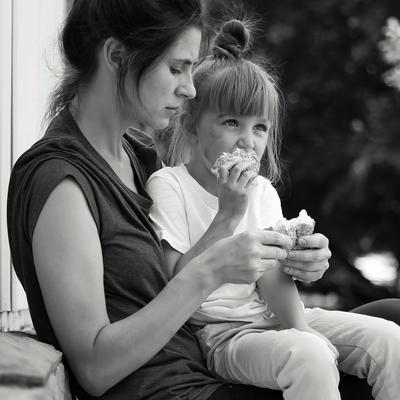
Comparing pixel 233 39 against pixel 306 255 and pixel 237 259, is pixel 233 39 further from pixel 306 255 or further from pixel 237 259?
pixel 237 259

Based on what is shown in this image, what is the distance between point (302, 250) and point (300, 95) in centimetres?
631

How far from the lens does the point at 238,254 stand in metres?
1.75

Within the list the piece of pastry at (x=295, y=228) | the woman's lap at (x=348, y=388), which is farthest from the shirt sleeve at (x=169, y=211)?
the woman's lap at (x=348, y=388)

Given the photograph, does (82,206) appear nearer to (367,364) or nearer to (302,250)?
(302,250)

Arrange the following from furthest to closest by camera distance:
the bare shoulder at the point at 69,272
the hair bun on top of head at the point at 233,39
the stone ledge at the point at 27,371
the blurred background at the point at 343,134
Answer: the blurred background at the point at 343,134
the hair bun on top of head at the point at 233,39
the bare shoulder at the point at 69,272
the stone ledge at the point at 27,371

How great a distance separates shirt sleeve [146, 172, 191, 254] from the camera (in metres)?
2.03

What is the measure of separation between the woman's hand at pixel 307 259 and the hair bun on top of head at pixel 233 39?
64cm

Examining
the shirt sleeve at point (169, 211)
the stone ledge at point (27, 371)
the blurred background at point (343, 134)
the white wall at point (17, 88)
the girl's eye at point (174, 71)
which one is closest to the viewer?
the stone ledge at point (27, 371)

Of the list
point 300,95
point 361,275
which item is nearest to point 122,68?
point 361,275

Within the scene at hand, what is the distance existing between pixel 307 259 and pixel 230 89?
0.51m

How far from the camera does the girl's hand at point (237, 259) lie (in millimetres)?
1738

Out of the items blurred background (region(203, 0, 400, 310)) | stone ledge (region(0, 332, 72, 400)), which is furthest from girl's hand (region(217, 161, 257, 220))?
blurred background (region(203, 0, 400, 310))

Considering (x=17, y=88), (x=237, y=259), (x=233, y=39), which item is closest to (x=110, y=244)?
(x=237, y=259)

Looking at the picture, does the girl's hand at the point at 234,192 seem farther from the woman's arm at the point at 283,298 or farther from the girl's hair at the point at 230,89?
the girl's hair at the point at 230,89
